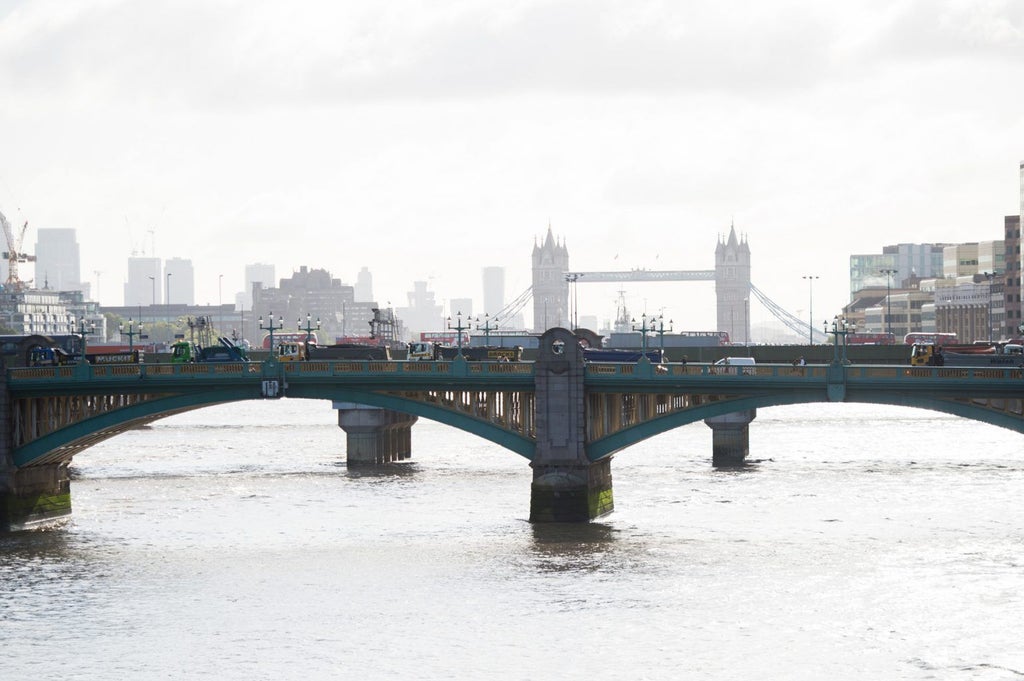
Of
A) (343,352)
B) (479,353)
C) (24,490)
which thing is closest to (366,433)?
(343,352)

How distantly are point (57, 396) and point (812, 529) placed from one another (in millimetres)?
39049

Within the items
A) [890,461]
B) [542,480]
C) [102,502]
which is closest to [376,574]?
[542,480]

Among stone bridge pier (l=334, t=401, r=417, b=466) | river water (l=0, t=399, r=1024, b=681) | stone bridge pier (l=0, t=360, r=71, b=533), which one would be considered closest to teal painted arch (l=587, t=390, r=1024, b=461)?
river water (l=0, t=399, r=1024, b=681)

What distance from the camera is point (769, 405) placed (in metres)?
87.5

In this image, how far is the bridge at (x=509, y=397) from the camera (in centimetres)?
8612

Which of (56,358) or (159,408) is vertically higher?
(56,358)

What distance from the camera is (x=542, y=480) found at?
89.2 metres

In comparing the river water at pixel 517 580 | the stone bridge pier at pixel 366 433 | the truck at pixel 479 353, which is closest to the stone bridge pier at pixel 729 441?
the river water at pixel 517 580

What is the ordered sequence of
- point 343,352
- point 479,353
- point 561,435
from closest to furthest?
point 561,435 → point 479,353 → point 343,352

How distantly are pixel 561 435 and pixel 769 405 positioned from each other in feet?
33.3

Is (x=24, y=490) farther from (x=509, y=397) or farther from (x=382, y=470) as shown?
(x=382, y=470)

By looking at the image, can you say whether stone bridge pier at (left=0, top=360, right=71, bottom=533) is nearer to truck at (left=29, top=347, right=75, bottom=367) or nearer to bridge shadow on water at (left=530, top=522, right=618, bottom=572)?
truck at (left=29, top=347, right=75, bottom=367)

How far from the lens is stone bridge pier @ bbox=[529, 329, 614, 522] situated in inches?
3499

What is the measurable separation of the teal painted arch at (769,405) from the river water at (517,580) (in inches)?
169
